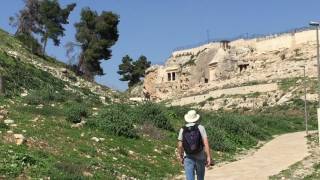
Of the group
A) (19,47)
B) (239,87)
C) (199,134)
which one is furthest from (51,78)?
(239,87)

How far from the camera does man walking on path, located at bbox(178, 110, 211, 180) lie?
9.79 meters

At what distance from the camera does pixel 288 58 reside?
79375 mm

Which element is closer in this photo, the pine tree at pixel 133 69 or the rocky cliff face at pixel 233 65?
the rocky cliff face at pixel 233 65

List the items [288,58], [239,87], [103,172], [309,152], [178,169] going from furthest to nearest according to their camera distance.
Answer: [288,58]
[239,87]
[309,152]
[178,169]
[103,172]

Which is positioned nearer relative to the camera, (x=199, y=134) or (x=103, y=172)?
(x=199, y=134)

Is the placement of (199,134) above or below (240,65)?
below

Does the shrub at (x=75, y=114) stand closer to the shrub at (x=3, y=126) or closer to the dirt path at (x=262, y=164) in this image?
the shrub at (x=3, y=126)

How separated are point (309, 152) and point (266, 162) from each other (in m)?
4.00

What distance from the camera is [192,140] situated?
9781 millimetres

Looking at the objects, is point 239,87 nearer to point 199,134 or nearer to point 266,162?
point 266,162

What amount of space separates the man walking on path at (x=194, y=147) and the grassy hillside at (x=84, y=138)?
265 cm

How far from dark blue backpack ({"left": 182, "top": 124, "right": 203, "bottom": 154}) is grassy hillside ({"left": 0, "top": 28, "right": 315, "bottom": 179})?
279 cm

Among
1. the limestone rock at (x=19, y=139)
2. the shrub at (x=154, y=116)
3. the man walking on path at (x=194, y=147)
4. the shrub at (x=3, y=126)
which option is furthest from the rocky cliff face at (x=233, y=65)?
the man walking on path at (x=194, y=147)

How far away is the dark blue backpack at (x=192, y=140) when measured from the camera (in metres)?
9.77
